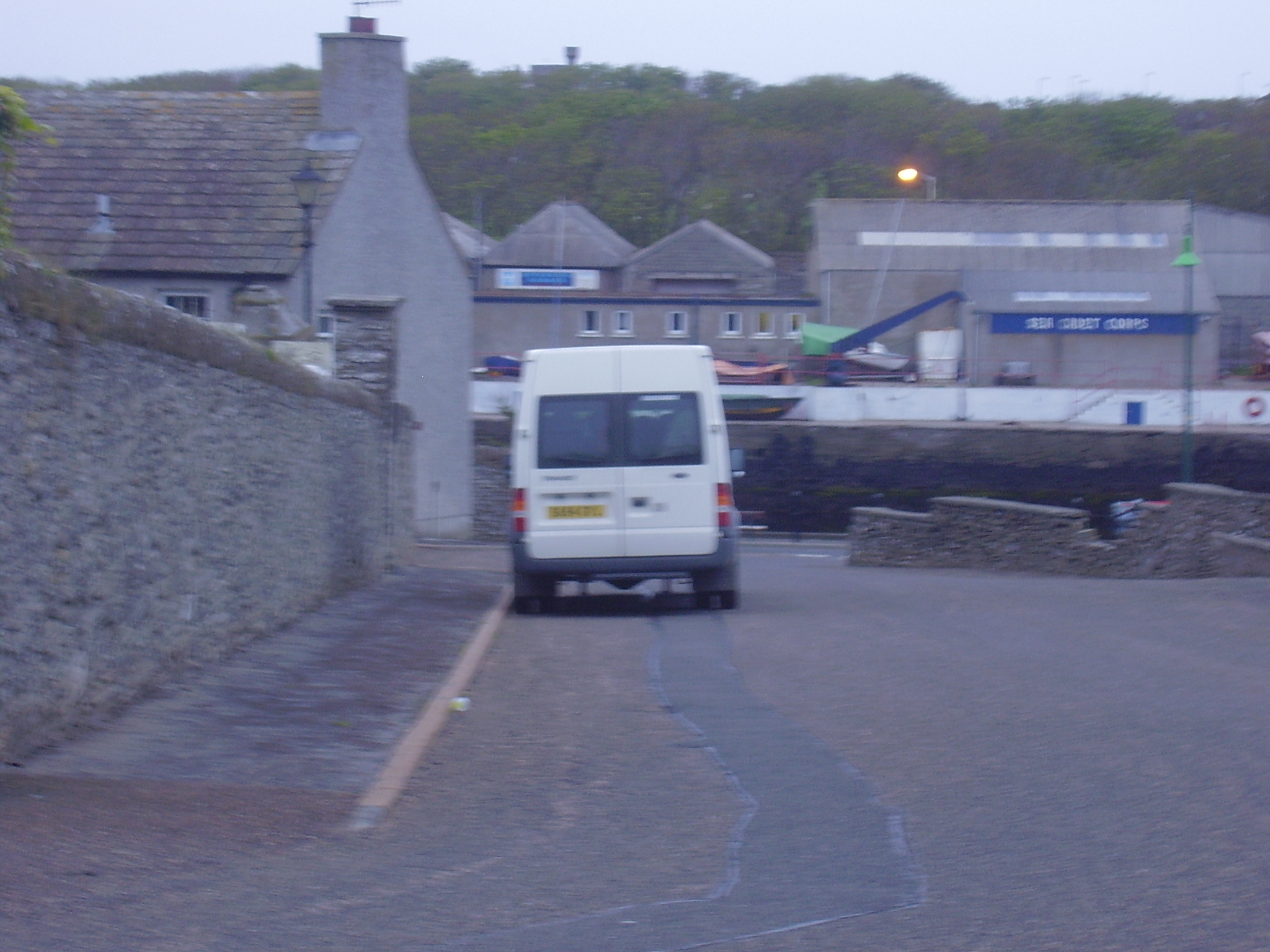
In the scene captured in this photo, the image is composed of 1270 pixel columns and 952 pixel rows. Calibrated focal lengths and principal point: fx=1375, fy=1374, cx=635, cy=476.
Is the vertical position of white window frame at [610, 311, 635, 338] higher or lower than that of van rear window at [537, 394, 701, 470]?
higher

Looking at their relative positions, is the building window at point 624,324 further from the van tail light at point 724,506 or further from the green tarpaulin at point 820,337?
the van tail light at point 724,506

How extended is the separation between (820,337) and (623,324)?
35.1 feet

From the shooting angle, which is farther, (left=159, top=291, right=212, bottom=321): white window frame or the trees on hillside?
the trees on hillside

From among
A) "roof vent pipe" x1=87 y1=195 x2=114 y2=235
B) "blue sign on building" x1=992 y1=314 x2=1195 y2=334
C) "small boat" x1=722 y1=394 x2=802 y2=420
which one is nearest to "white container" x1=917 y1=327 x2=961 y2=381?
"blue sign on building" x1=992 y1=314 x2=1195 y2=334

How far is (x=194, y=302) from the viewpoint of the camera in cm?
2422

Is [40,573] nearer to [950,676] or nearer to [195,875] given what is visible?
[195,875]

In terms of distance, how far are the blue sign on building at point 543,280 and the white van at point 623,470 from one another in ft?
191

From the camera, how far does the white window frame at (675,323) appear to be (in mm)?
61250

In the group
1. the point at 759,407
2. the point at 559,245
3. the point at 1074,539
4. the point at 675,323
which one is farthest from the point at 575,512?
the point at 559,245

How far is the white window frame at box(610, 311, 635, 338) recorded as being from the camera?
60625 mm

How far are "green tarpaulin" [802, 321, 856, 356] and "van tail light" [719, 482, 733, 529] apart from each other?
127 ft

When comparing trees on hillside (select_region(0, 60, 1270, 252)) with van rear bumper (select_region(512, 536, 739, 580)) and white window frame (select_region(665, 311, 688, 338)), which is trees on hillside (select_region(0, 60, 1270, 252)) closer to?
white window frame (select_region(665, 311, 688, 338))

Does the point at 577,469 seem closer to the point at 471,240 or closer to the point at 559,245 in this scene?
the point at 559,245

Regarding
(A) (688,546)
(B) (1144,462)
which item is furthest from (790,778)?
(B) (1144,462)
